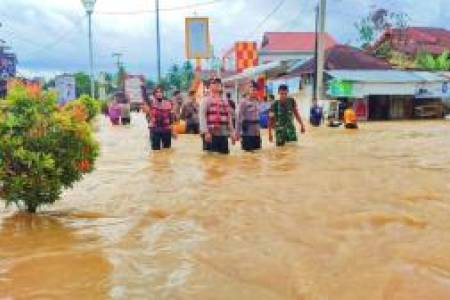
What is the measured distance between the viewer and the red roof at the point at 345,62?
36.8 m

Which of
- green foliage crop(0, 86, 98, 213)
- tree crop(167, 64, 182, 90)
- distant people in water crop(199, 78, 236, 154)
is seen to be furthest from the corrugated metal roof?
tree crop(167, 64, 182, 90)

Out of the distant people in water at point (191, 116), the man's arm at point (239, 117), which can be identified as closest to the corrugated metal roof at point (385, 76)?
the distant people in water at point (191, 116)

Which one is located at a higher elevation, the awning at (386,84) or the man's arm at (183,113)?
the awning at (386,84)

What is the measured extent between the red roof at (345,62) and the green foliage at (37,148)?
2942 cm

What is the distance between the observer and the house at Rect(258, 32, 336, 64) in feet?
230

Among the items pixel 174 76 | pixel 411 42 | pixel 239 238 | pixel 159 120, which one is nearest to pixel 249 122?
pixel 159 120

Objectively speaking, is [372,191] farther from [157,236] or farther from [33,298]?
[33,298]

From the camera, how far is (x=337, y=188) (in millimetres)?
9102

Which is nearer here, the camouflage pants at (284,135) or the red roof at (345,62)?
the camouflage pants at (284,135)

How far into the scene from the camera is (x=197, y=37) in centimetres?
3203

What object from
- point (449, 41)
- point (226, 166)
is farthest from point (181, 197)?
point (449, 41)

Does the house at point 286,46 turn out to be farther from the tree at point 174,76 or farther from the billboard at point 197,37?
the billboard at point 197,37

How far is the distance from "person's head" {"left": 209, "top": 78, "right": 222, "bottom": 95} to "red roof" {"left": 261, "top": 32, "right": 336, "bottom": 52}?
2321 inches

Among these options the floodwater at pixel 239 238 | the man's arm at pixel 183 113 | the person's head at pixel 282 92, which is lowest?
the floodwater at pixel 239 238
